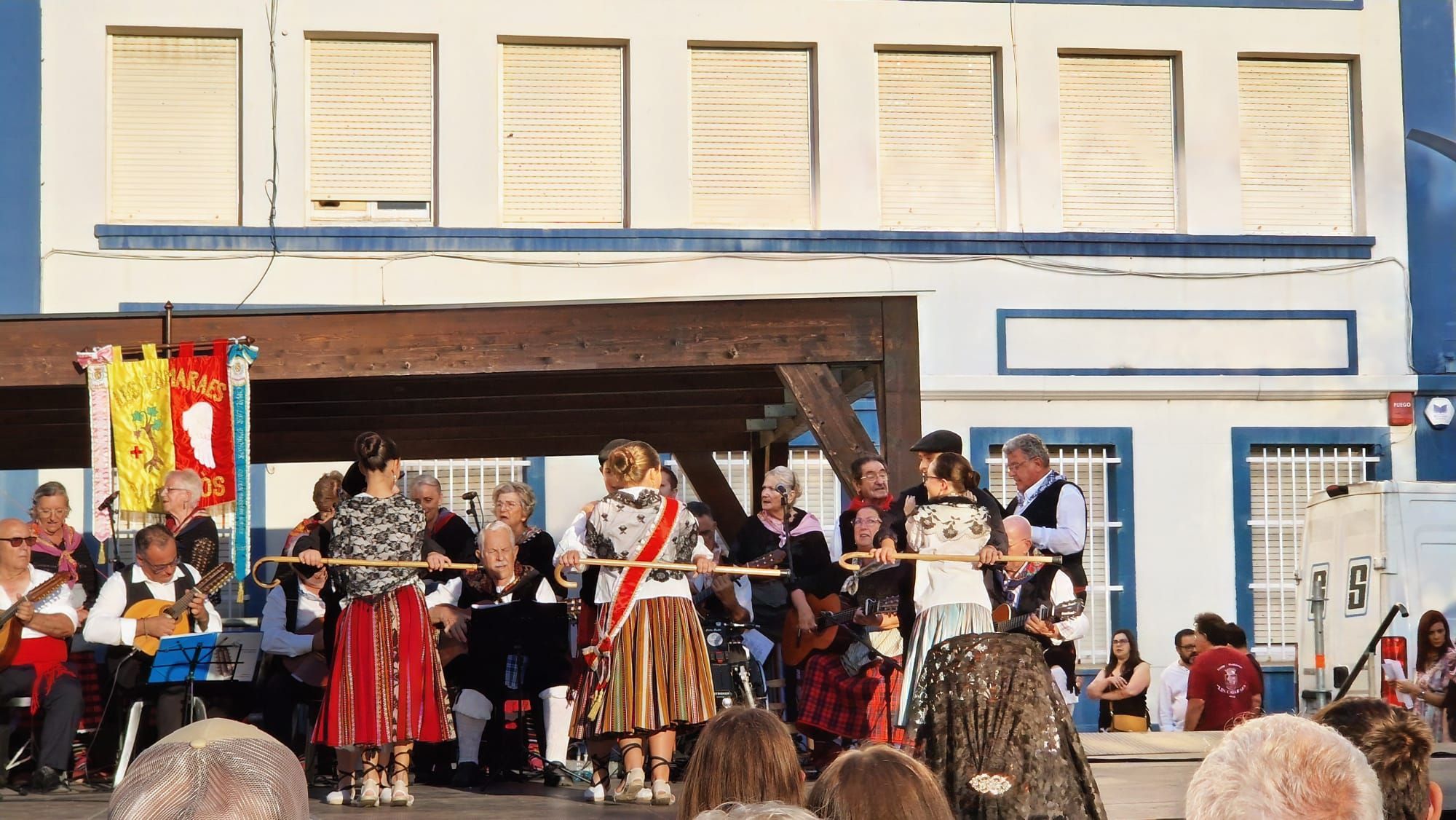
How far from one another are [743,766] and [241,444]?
6501mm

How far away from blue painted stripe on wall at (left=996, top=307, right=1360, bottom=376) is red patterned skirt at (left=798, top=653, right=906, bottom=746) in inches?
285

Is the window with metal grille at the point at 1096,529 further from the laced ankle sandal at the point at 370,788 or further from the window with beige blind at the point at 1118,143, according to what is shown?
the laced ankle sandal at the point at 370,788

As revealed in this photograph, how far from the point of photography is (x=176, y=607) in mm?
9781

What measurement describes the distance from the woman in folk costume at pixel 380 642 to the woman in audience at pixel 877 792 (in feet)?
16.7

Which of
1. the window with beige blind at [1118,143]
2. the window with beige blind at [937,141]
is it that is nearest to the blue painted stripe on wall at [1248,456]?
the window with beige blind at [1118,143]

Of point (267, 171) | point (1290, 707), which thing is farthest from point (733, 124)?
point (1290, 707)

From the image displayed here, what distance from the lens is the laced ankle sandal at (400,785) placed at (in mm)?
8742

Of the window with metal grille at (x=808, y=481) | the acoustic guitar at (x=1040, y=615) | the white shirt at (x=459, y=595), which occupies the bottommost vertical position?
the acoustic guitar at (x=1040, y=615)

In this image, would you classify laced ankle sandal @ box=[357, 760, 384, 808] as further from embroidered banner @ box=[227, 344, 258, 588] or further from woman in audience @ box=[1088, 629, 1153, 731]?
woman in audience @ box=[1088, 629, 1153, 731]

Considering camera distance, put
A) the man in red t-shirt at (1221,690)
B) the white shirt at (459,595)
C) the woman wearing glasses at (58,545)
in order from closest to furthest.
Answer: the white shirt at (459,595) < the woman wearing glasses at (58,545) < the man in red t-shirt at (1221,690)

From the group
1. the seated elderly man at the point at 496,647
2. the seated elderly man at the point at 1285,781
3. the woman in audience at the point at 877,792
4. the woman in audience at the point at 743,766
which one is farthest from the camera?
the seated elderly man at the point at 496,647

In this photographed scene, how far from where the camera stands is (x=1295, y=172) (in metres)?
18.2

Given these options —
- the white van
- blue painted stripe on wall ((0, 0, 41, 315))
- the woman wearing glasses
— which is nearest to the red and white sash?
the woman wearing glasses

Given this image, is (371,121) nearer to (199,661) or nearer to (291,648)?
(291,648)
